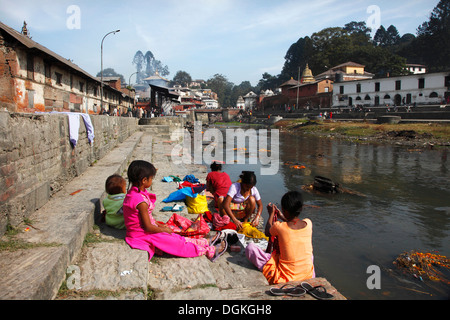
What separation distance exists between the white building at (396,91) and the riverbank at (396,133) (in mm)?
14677

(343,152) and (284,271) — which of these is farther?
(343,152)

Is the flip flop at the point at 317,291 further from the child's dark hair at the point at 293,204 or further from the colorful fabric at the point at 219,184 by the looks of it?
the colorful fabric at the point at 219,184

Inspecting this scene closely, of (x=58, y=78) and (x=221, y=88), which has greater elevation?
(x=221, y=88)

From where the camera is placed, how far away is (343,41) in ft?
225

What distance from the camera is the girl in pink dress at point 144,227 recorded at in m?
3.36

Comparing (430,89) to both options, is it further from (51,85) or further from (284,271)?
(284,271)

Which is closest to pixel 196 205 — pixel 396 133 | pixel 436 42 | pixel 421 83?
pixel 396 133

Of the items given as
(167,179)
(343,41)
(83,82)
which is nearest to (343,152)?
(167,179)

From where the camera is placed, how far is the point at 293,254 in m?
3.27

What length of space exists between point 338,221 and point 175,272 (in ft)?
15.6

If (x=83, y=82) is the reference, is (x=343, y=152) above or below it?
below

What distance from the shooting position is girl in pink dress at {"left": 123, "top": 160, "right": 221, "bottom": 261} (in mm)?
3361

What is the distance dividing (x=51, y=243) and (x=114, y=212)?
→ 1.10 m

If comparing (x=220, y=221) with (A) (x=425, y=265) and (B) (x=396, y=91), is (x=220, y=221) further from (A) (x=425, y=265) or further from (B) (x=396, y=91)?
(B) (x=396, y=91)
